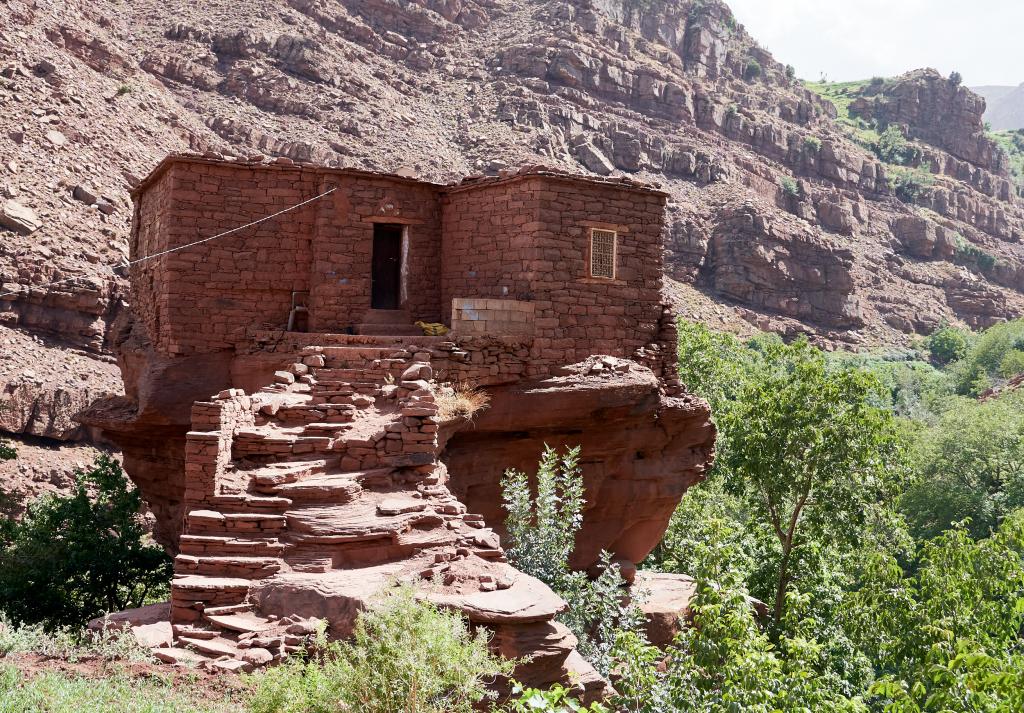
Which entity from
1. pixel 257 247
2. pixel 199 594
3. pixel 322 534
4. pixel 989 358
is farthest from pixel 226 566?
pixel 989 358

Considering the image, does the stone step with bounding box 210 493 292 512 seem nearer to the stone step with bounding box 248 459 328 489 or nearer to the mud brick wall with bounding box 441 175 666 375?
the stone step with bounding box 248 459 328 489

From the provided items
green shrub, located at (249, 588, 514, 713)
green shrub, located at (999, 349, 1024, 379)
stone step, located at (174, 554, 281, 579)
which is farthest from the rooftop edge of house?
green shrub, located at (999, 349, 1024, 379)

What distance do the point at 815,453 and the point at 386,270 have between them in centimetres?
860

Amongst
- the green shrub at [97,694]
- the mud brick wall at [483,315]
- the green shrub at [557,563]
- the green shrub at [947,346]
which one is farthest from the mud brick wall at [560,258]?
the green shrub at [947,346]

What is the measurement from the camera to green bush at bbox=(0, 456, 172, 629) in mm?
13719

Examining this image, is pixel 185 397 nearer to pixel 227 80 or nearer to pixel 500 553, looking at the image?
A: pixel 500 553

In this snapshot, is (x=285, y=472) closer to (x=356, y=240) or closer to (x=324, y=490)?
(x=324, y=490)

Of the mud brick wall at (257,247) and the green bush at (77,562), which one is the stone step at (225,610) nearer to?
the mud brick wall at (257,247)

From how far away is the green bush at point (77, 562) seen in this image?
13.7 m

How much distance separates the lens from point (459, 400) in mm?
12680

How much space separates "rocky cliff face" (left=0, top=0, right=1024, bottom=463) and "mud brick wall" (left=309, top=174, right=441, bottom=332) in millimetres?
13960

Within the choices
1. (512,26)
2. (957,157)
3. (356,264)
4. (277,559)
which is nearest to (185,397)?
(356,264)

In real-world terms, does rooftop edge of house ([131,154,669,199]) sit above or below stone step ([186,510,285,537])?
above

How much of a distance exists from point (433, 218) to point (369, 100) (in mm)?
38788
